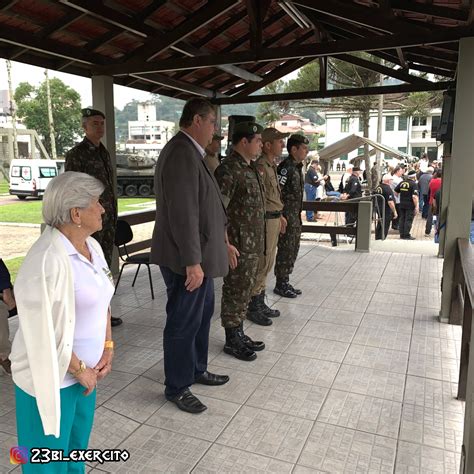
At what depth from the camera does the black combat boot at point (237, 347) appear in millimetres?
2953

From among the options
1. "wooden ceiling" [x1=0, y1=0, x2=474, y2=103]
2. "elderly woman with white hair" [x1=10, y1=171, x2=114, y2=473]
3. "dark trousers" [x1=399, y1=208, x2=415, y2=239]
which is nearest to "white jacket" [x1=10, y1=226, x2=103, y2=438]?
"elderly woman with white hair" [x1=10, y1=171, x2=114, y2=473]

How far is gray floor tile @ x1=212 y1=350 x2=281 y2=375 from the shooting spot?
9.27 feet

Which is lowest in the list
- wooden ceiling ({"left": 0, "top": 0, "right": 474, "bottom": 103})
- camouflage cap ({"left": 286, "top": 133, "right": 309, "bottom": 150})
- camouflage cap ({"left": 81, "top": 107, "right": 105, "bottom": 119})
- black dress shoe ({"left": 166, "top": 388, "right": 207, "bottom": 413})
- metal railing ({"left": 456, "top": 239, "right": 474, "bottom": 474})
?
black dress shoe ({"left": 166, "top": 388, "right": 207, "bottom": 413})

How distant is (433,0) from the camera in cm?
374

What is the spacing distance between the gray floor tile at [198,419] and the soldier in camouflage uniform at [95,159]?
1.44m

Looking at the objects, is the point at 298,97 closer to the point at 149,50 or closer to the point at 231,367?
the point at 149,50

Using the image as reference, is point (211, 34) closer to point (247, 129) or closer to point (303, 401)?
point (247, 129)

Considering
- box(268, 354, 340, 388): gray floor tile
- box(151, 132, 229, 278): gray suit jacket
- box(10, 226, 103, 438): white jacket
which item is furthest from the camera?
box(268, 354, 340, 388): gray floor tile

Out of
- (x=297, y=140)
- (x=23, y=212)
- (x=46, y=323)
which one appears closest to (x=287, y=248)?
(x=297, y=140)

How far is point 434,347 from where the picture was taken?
3.19 meters

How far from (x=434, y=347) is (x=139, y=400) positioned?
213cm

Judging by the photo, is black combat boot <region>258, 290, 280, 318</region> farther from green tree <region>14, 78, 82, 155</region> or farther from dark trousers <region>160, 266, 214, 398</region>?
green tree <region>14, 78, 82, 155</region>

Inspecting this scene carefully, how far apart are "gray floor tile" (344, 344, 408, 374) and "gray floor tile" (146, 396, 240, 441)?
100 centimetres

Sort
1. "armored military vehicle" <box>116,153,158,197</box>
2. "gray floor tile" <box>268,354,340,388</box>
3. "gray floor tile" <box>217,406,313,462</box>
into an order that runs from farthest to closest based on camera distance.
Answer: "armored military vehicle" <box>116,153,158,197</box> → "gray floor tile" <box>268,354,340,388</box> → "gray floor tile" <box>217,406,313,462</box>
